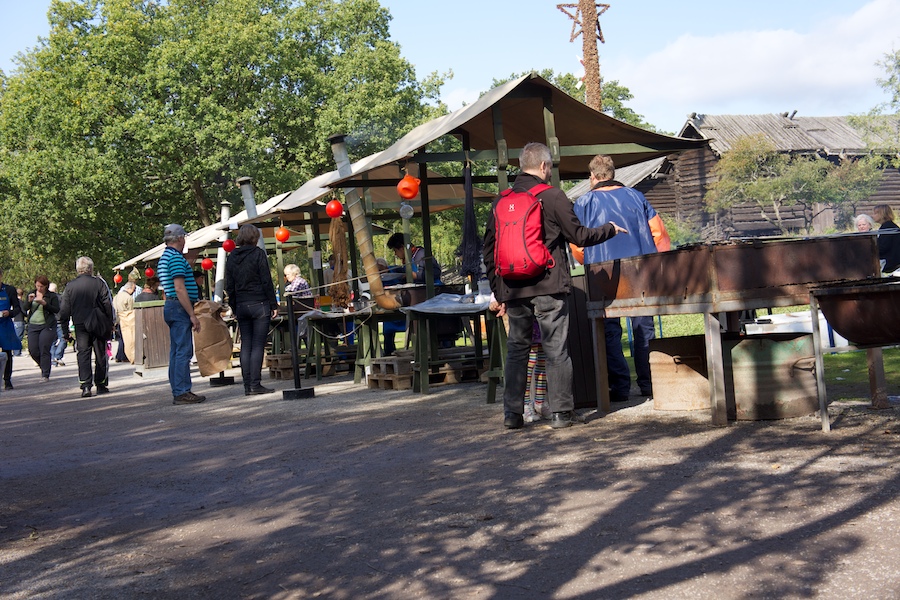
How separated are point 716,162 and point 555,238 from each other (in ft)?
145

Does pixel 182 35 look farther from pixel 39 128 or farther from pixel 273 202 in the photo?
pixel 273 202

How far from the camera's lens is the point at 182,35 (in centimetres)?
4472

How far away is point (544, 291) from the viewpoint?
25.0 feet

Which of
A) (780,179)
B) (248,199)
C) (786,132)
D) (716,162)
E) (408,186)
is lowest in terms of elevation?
(408,186)

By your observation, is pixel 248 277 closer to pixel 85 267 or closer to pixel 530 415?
pixel 85 267

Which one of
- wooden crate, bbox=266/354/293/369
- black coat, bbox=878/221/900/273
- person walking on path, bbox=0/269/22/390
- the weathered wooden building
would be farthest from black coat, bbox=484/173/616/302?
the weathered wooden building

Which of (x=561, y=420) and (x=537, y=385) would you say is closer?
(x=561, y=420)

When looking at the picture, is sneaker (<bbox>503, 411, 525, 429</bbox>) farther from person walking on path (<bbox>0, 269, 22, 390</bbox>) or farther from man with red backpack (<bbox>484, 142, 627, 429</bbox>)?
person walking on path (<bbox>0, 269, 22, 390</bbox>)

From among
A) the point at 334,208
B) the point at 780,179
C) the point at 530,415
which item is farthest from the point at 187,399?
the point at 780,179

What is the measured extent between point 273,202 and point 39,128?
86.4ft

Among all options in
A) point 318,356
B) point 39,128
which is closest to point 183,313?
point 318,356

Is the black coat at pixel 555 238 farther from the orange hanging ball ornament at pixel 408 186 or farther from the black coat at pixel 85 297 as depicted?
the black coat at pixel 85 297

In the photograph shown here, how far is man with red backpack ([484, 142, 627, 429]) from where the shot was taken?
761 centimetres

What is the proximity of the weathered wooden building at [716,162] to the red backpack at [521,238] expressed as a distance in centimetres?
4193
